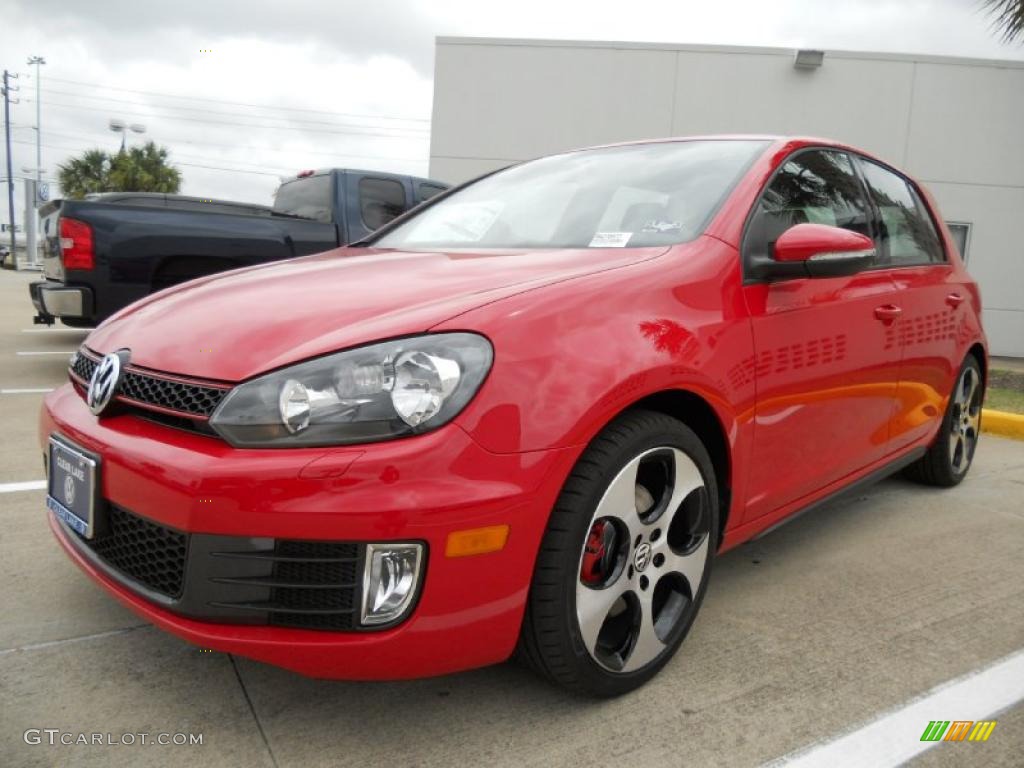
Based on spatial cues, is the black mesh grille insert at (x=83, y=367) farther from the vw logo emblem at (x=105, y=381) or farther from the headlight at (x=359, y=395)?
the headlight at (x=359, y=395)

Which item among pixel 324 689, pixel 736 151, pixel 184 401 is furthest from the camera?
pixel 736 151

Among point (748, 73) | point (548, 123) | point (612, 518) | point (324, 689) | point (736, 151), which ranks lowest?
point (324, 689)

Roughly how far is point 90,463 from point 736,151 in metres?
2.07

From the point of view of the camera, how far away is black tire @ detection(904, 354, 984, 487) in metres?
3.62

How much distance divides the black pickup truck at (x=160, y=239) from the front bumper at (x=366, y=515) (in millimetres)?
4127

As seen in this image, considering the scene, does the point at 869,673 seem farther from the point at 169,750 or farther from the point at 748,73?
the point at 748,73

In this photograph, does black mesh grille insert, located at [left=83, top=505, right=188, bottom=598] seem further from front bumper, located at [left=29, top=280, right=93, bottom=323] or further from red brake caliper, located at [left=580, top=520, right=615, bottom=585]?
front bumper, located at [left=29, top=280, right=93, bottom=323]

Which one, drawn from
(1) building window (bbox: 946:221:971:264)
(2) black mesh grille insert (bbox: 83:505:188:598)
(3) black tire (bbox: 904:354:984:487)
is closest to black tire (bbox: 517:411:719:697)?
(2) black mesh grille insert (bbox: 83:505:188:598)

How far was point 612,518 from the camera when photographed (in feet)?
5.85

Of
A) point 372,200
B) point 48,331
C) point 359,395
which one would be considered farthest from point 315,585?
point 48,331

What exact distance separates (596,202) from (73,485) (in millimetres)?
1701

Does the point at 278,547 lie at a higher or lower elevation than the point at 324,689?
higher

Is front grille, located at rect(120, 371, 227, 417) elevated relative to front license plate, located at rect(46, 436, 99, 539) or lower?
elevated

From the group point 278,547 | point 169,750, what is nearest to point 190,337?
point 278,547
